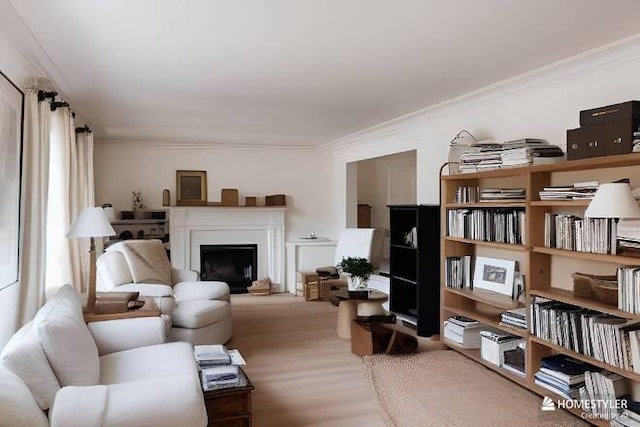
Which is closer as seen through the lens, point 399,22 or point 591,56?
point 399,22

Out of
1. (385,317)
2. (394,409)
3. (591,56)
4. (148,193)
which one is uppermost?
(591,56)

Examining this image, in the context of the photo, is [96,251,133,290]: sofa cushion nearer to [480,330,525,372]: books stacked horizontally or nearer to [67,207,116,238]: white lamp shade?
[67,207,116,238]: white lamp shade

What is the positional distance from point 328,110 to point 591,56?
98.4 inches

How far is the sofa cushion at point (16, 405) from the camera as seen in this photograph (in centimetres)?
170

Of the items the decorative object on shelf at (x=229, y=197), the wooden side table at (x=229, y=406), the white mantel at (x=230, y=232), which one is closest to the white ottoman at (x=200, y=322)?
the wooden side table at (x=229, y=406)

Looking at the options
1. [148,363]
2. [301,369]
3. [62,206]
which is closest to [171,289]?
[62,206]

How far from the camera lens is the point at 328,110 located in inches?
197

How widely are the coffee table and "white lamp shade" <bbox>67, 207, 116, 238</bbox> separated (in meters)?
2.45

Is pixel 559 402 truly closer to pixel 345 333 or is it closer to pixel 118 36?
pixel 345 333

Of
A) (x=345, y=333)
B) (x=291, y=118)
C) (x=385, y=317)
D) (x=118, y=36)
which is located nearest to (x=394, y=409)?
(x=385, y=317)

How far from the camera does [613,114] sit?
2.84m

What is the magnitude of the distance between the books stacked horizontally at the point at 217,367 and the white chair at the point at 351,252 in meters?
3.66

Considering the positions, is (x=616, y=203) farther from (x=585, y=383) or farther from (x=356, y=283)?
(x=356, y=283)

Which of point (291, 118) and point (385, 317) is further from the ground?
point (291, 118)
